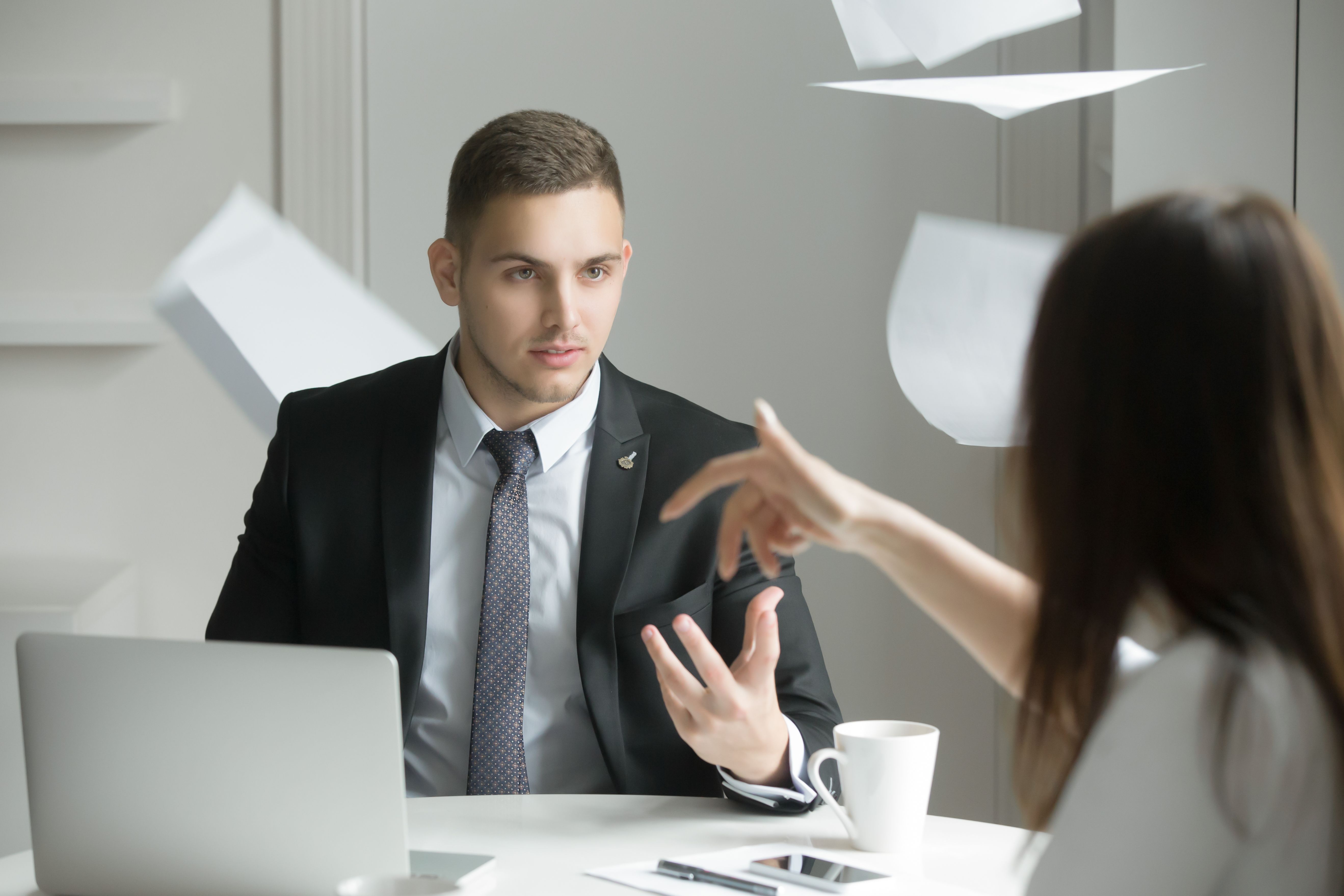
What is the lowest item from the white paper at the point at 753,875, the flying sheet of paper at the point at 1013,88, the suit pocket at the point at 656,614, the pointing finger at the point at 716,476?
the white paper at the point at 753,875

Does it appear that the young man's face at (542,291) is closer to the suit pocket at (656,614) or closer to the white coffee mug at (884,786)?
the suit pocket at (656,614)

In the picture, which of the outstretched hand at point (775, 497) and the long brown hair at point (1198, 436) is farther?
the outstretched hand at point (775, 497)

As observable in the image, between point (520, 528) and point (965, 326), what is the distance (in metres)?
0.57

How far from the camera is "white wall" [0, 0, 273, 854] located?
2.33 meters

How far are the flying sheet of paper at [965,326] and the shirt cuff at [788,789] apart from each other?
44 centimetres

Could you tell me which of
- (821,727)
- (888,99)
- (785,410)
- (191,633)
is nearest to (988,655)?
(821,727)

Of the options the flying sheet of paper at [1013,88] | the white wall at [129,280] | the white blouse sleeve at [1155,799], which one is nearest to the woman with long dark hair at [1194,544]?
the white blouse sleeve at [1155,799]

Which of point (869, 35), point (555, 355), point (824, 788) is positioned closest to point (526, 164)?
point (555, 355)

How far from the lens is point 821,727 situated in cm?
129

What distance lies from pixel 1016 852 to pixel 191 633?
1.88m

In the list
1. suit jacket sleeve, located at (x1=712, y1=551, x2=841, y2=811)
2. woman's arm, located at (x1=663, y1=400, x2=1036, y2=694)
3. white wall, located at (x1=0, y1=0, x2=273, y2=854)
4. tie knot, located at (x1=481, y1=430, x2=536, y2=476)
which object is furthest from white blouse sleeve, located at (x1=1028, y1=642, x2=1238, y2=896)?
white wall, located at (x1=0, y1=0, x2=273, y2=854)

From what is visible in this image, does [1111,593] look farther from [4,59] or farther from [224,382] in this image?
[4,59]

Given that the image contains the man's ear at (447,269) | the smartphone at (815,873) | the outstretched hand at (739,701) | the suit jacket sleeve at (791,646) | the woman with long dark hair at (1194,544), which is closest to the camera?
the woman with long dark hair at (1194,544)

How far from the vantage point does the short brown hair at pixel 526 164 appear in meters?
1.46
